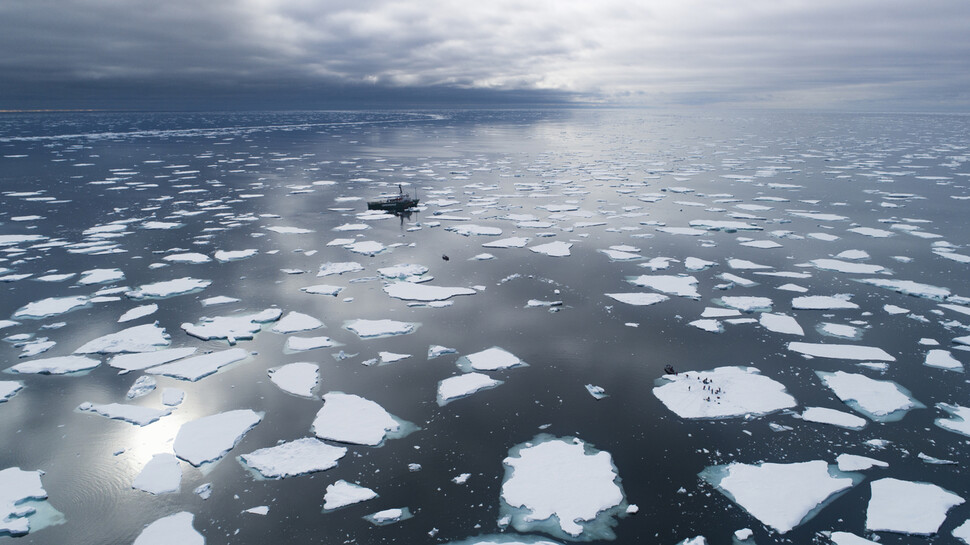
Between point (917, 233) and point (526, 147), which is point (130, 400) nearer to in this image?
point (917, 233)

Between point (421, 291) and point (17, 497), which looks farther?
point (421, 291)

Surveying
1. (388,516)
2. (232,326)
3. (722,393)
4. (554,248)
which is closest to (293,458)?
(388,516)

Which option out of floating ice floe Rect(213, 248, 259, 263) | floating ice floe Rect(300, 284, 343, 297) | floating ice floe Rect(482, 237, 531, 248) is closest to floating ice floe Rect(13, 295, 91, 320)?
floating ice floe Rect(213, 248, 259, 263)

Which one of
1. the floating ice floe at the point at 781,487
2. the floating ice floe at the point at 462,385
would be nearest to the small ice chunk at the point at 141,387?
the floating ice floe at the point at 462,385

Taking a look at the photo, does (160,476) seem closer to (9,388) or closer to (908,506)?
(9,388)

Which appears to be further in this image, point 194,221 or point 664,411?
point 194,221

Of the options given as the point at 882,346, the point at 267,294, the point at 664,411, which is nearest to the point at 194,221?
the point at 267,294

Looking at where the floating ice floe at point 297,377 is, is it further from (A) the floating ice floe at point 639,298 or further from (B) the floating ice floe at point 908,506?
(B) the floating ice floe at point 908,506
